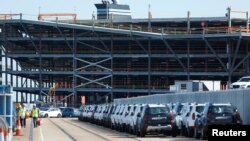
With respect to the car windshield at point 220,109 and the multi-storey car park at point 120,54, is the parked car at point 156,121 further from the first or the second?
the multi-storey car park at point 120,54

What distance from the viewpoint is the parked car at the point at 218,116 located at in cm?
2536

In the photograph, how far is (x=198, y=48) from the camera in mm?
109188

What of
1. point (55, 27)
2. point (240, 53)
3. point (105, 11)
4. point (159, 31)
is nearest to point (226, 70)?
point (240, 53)

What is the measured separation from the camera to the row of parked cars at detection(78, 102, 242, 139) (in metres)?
25.6

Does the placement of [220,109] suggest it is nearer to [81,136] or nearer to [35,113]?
[81,136]

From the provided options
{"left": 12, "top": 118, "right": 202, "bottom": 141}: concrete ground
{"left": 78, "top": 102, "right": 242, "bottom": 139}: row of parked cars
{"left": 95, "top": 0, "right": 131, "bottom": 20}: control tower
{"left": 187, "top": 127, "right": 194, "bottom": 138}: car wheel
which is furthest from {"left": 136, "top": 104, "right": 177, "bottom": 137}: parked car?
{"left": 95, "top": 0, "right": 131, "bottom": 20}: control tower

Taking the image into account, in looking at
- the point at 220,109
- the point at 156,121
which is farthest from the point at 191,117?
the point at 220,109

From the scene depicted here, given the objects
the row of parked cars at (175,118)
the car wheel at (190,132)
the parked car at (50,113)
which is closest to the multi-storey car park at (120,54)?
the parked car at (50,113)

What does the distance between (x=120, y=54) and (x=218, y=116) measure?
89.4m

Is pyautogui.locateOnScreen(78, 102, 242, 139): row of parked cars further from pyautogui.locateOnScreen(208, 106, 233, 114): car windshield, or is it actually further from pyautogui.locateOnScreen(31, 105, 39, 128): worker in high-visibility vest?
pyautogui.locateOnScreen(31, 105, 39, 128): worker in high-visibility vest

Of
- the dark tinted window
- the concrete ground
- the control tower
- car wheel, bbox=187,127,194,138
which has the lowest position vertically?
the concrete ground

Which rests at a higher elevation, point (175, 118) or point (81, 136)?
point (175, 118)

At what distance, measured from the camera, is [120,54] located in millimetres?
114625

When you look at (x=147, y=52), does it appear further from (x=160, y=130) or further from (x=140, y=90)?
(x=160, y=130)
